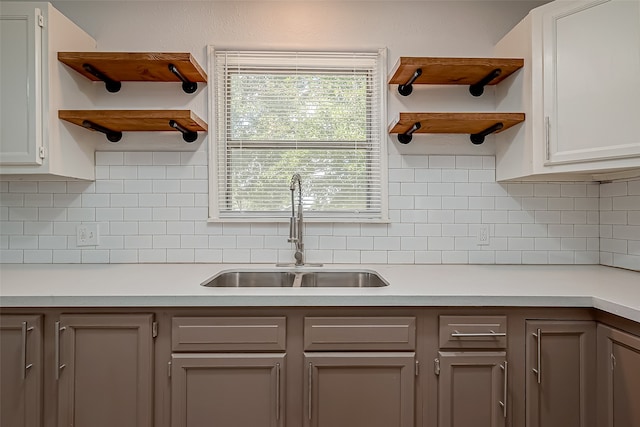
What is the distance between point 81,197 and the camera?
6.86ft

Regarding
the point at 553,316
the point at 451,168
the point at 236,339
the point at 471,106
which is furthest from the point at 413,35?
the point at 236,339

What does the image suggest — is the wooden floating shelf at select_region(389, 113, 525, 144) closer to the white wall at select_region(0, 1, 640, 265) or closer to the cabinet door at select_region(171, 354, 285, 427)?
the white wall at select_region(0, 1, 640, 265)

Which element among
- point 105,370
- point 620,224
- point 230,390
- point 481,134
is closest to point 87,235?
point 105,370

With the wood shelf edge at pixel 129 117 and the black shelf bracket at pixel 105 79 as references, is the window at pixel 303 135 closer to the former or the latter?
the wood shelf edge at pixel 129 117

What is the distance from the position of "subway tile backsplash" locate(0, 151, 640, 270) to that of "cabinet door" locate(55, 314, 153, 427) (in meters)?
0.70

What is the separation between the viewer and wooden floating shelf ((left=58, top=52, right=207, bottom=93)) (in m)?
1.78

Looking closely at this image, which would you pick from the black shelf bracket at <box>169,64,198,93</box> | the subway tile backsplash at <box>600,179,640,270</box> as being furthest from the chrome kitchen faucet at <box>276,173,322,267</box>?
the subway tile backsplash at <box>600,179,640,270</box>

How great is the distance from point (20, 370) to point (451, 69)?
2.21 meters

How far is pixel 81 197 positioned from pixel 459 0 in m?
2.33

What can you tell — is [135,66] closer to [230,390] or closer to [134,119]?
[134,119]

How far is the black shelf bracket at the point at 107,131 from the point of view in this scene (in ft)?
6.13

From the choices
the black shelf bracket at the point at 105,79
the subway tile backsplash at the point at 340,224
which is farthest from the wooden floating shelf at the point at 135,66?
the subway tile backsplash at the point at 340,224

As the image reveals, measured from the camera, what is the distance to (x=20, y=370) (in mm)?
1421

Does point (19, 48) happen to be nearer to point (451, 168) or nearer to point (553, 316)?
point (451, 168)
